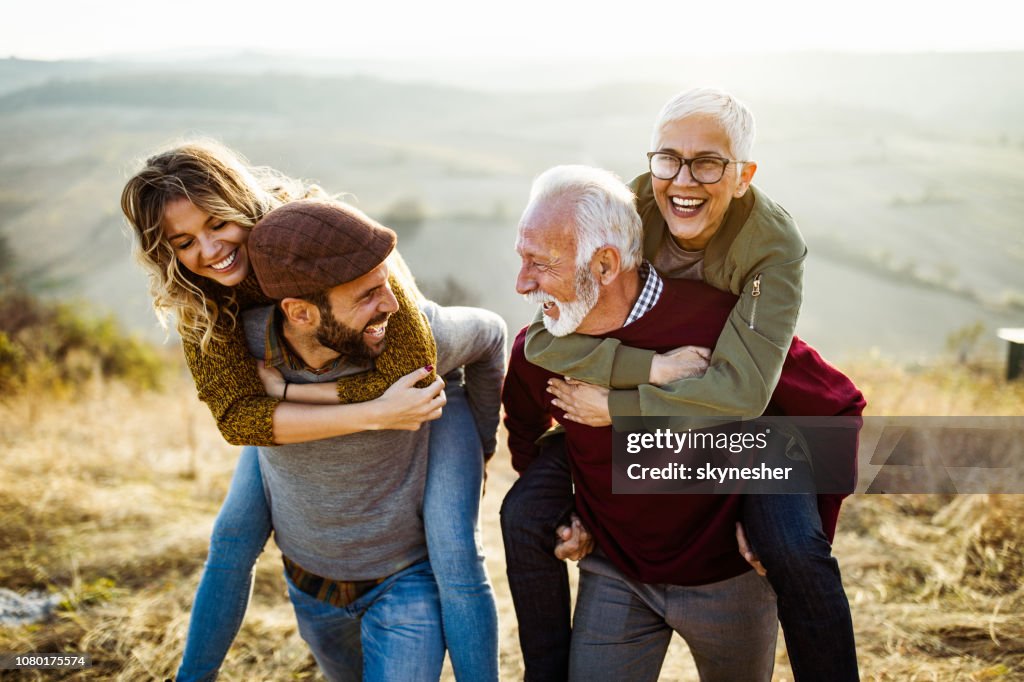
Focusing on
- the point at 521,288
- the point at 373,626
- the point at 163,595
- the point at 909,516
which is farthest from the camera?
the point at 909,516

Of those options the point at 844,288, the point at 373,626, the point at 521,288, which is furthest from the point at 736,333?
the point at 844,288

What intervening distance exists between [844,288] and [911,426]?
12.0 meters

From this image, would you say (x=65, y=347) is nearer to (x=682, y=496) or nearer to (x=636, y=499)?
(x=636, y=499)

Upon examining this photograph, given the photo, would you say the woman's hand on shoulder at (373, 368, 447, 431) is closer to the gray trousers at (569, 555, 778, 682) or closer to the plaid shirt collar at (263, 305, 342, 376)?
the plaid shirt collar at (263, 305, 342, 376)

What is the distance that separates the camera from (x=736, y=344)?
2.11 meters

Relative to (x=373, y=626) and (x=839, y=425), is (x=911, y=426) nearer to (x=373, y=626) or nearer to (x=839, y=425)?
(x=839, y=425)

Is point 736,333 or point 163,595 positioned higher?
point 736,333

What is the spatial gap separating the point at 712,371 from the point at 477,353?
869 millimetres

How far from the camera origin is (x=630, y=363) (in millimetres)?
2230

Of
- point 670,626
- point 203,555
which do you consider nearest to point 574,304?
point 670,626

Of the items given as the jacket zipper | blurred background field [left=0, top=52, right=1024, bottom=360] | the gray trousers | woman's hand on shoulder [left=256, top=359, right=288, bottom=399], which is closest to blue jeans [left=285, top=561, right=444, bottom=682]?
the gray trousers

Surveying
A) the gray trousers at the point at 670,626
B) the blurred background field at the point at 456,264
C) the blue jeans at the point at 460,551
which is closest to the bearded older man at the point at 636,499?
the gray trousers at the point at 670,626

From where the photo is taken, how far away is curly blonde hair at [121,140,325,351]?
227cm

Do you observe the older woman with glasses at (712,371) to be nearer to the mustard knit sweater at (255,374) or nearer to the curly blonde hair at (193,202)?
the mustard knit sweater at (255,374)
